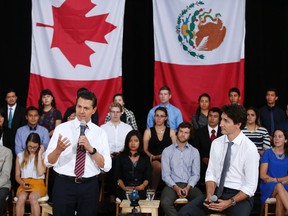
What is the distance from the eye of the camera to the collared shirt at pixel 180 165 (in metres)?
6.80

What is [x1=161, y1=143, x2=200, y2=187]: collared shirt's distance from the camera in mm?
6797

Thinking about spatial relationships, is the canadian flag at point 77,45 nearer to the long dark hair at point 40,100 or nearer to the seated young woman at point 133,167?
the long dark hair at point 40,100

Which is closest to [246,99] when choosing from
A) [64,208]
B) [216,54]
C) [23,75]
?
[216,54]

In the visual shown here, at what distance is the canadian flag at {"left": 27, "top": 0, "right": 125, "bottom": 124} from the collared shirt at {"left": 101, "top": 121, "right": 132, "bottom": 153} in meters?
0.82

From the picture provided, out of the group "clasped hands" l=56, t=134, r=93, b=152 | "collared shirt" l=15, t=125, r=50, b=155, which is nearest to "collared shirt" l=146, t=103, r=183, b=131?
"collared shirt" l=15, t=125, r=50, b=155

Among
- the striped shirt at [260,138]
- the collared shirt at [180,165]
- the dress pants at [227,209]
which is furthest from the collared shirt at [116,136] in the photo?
the dress pants at [227,209]

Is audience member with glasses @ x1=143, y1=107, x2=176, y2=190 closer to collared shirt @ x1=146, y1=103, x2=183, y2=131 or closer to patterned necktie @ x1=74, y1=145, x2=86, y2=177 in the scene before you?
collared shirt @ x1=146, y1=103, x2=183, y2=131

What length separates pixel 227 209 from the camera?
5418mm

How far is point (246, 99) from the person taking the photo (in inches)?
338

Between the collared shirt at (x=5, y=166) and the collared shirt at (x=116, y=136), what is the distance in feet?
4.00

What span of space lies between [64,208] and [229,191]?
1536 mm

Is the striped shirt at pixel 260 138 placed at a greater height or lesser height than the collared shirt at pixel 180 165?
greater

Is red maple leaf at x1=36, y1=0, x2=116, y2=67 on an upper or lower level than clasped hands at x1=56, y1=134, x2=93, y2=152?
upper

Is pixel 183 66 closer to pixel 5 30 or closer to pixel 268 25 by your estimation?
pixel 268 25
